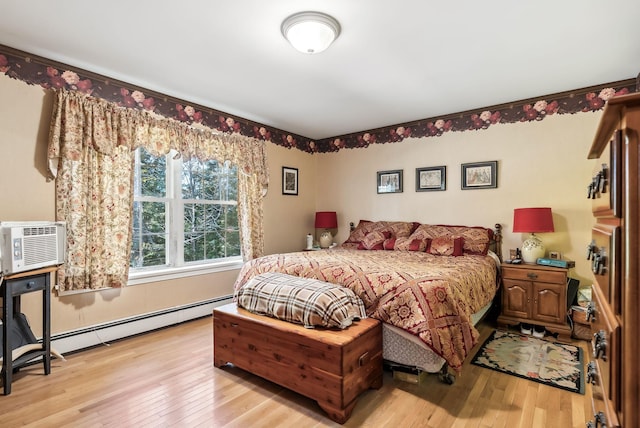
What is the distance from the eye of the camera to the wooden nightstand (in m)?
3.04

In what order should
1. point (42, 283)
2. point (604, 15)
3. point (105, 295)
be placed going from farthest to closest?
point (105, 295)
point (42, 283)
point (604, 15)

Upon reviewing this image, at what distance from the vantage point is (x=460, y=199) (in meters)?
3.99

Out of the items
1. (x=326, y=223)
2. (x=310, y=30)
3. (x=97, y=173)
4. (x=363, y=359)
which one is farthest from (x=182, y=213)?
(x=363, y=359)

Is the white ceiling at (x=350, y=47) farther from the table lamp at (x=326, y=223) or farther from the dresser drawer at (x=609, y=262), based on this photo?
the table lamp at (x=326, y=223)

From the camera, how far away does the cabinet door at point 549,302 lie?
9.98 ft

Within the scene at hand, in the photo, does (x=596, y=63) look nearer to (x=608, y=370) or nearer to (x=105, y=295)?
(x=608, y=370)

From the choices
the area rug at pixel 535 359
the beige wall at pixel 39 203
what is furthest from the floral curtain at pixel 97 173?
the area rug at pixel 535 359

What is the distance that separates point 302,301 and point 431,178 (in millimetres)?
2778

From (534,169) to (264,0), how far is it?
10.4 feet

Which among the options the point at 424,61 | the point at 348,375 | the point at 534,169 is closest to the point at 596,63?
the point at 534,169

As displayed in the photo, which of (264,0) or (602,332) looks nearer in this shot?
(602,332)

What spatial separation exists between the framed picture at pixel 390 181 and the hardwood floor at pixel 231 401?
2517 millimetres

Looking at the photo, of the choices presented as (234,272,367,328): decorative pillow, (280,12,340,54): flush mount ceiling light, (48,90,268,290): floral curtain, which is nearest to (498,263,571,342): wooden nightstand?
(234,272,367,328): decorative pillow

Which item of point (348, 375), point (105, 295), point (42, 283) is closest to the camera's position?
point (348, 375)
